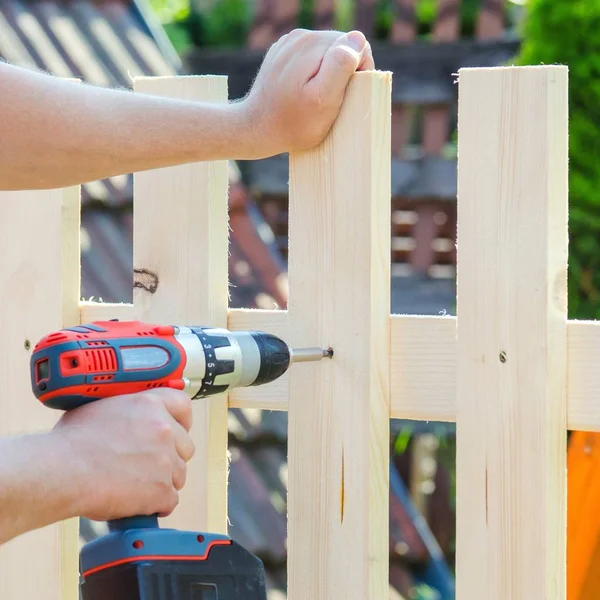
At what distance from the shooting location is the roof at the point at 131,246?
342cm

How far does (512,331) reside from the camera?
59.6 inches

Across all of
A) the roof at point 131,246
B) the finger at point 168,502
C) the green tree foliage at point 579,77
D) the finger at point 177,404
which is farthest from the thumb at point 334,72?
the green tree foliage at point 579,77

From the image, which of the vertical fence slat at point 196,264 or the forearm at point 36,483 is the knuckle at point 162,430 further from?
the vertical fence slat at point 196,264

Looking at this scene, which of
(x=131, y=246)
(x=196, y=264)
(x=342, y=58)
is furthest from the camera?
(x=131, y=246)

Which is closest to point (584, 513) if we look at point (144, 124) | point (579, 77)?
point (144, 124)

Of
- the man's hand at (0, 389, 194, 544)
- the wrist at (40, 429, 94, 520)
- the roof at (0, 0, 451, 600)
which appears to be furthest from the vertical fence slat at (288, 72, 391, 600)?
the roof at (0, 0, 451, 600)

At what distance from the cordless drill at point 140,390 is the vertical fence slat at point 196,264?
265 millimetres

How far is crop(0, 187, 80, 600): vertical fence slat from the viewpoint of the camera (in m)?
1.92

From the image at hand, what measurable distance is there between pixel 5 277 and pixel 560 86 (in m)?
1.06

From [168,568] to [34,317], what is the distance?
0.70 m

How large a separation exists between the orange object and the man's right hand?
0.91m

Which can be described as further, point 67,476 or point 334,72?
point 334,72

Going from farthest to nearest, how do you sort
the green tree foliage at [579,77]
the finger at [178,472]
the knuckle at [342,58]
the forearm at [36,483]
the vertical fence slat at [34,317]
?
1. the green tree foliage at [579,77]
2. the vertical fence slat at [34,317]
3. the knuckle at [342,58]
4. the finger at [178,472]
5. the forearm at [36,483]

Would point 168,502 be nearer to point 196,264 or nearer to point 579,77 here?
point 196,264
